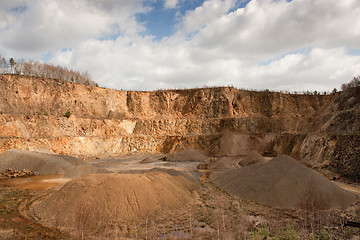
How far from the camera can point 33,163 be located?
21.7 meters

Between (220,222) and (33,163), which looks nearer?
(220,222)

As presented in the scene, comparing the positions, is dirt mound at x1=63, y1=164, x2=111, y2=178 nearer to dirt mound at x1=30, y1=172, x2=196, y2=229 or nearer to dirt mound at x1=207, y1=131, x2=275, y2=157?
dirt mound at x1=30, y1=172, x2=196, y2=229

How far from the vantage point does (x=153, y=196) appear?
35.6ft

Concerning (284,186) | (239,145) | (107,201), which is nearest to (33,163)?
(107,201)

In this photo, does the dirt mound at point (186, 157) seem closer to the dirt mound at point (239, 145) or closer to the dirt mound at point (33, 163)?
the dirt mound at point (239, 145)

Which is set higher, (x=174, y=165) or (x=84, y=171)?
(x=84, y=171)

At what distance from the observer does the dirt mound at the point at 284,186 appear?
10732 millimetres

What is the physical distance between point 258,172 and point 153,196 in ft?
22.0

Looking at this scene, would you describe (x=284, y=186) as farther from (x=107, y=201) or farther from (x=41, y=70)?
(x=41, y=70)

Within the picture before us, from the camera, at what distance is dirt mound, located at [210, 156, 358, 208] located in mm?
10732

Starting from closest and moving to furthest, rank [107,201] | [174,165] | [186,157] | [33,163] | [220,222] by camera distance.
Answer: [220,222], [107,201], [33,163], [174,165], [186,157]

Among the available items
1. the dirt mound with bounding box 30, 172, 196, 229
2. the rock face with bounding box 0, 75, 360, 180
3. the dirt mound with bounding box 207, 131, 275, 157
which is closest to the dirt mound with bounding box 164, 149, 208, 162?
the dirt mound with bounding box 207, 131, 275, 157

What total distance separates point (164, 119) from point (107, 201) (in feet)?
110

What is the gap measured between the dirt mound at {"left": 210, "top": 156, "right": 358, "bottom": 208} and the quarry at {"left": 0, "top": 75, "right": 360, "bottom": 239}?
68 mm
